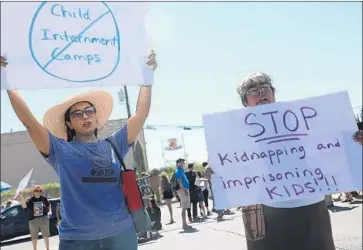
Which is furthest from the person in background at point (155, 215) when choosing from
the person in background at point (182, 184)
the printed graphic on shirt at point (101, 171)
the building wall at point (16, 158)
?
the building wall at point (16, 158)

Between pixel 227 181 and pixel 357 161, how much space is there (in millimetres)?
692

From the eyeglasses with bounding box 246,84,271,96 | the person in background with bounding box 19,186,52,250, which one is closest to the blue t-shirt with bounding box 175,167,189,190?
the person in background with bounding box 19,186,52,250

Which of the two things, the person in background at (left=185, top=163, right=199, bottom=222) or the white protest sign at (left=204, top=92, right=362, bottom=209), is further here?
the person in background at (left=185, top=163, right=199, bottom=222)

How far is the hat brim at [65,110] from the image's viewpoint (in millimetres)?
2613

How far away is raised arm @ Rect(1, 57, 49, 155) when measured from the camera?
2268 millimetres

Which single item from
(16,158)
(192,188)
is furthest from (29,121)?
(16,158)

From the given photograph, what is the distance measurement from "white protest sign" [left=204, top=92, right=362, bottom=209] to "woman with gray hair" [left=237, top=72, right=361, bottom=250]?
0.07 meters

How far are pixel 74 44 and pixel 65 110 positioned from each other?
1.35 feet

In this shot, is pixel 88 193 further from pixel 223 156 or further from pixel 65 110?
pixel 223 156

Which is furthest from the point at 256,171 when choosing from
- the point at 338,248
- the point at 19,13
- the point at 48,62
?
the point at 338,248

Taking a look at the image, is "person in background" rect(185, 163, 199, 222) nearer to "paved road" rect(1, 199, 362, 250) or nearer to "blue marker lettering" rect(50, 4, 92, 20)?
"paved road" rect(1, 199, 362, 250)

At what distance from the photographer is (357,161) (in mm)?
2320

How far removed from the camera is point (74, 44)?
2688 mm

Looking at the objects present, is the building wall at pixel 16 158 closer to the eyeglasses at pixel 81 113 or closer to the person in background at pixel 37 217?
the person in background at pixel 37 217
